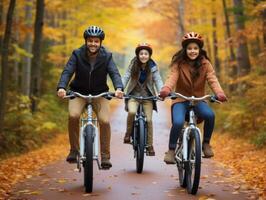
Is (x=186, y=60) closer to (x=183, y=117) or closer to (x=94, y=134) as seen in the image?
(x=183, y=117)

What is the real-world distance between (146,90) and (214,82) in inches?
104

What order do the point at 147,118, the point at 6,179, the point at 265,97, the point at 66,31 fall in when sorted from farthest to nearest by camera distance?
the point at 66,31, the point at 265,97, the point at 147,118, the point at 6,179

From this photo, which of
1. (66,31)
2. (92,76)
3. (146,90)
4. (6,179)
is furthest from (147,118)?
(66,31)

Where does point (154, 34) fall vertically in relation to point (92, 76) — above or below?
above

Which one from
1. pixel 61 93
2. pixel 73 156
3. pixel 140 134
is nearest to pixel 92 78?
pixel 61 93

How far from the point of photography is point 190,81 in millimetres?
8070

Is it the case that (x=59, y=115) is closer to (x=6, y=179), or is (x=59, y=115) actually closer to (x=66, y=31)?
(x=66, y=31)

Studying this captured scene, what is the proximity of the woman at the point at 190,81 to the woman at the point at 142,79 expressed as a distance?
6.50 feet

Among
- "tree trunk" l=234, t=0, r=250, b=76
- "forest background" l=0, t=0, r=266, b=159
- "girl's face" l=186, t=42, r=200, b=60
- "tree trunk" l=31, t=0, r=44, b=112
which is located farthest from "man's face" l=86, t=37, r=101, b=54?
"tree trunk" l=234, t=0, r=250, b=76

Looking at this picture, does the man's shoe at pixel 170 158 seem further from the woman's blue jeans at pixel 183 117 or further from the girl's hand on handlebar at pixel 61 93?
the girl's hand on handlebar at pixel 61 93

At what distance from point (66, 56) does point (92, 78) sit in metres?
19.6

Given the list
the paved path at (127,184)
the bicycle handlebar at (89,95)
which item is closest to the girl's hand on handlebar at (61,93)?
the bicycle handlebar at (89,95)

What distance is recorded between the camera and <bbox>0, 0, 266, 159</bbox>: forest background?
48.0 feet

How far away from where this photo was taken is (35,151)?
1451 centimetres
